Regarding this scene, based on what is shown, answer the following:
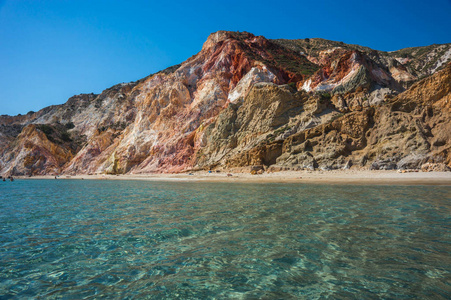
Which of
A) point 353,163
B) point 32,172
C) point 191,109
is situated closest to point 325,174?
point 353,163

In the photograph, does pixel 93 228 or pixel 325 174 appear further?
pixel 325 174

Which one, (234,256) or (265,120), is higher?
(265,120)

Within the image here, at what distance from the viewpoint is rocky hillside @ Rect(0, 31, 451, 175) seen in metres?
27.1

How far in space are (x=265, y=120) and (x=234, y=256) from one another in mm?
34624

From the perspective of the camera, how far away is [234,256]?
5391 mm

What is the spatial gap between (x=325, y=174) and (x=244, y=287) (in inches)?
968

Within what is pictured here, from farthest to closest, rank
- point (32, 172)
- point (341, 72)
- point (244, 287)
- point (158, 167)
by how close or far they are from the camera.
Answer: point (32, 172) → point (158, 167) → point (341, 72) → point (244, 287)

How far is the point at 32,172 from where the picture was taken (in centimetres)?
6925

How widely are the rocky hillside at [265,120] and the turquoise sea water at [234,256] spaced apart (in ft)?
69.7

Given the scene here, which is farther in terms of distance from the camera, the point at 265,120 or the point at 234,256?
the point at 265,120

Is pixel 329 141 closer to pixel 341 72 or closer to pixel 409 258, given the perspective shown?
pixel 341 72

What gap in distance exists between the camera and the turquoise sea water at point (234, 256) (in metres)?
3.96

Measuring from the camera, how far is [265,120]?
38750 mm

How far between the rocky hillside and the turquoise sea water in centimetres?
2124
